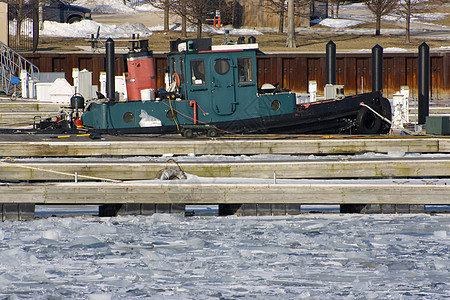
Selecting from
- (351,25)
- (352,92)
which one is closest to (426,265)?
(352,92)

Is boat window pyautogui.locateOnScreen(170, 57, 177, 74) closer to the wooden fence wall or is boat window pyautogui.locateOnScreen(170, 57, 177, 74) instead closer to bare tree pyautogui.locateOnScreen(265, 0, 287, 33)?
the wooden fence wall

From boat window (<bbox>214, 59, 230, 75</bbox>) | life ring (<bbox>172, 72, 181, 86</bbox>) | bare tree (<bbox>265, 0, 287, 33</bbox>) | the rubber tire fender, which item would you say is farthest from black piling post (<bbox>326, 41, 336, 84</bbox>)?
bare tree (<bbox>265, 0, 287, 33</bbox>)

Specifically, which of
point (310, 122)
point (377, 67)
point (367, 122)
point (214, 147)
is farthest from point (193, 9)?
point (214, 147)

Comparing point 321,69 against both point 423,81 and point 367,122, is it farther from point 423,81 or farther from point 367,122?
point 367,122

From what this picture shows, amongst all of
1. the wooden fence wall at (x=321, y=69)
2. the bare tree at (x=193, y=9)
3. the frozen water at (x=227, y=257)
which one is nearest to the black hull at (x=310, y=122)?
the frozen water at (x=227, y=257)

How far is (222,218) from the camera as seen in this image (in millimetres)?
10055

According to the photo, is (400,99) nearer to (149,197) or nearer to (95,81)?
(149,197)

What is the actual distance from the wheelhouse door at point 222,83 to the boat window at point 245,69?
0.64 feet

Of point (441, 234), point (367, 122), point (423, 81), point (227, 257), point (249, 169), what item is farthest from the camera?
point (423, 81)

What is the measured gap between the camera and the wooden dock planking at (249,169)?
1106 cm

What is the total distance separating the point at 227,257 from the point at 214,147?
226 inches

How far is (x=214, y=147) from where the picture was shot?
1377 centimetres

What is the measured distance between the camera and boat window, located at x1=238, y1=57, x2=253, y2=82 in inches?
593

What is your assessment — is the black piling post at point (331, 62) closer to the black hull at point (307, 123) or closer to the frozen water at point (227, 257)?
the black hull at point (307, 123)
